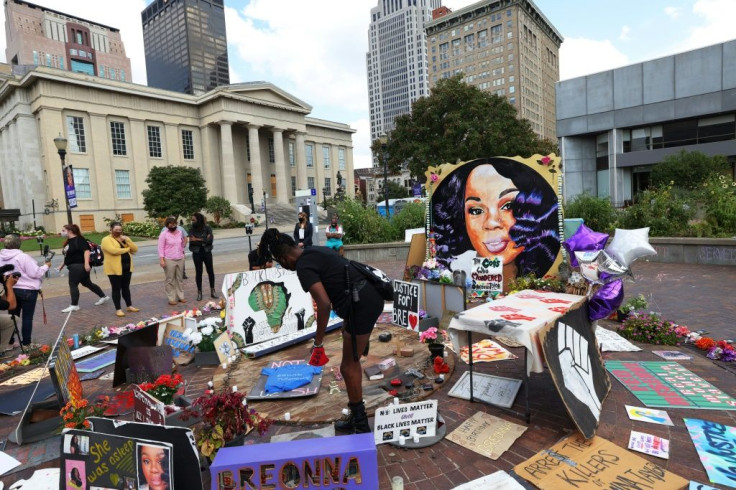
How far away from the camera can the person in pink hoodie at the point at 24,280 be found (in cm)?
645

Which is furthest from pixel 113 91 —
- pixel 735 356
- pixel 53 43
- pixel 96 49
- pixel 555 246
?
pixel 96 49

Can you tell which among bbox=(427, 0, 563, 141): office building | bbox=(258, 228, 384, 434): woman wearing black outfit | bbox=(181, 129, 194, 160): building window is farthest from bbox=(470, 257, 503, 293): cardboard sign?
bbox=(427, 0, 563, 141): office building

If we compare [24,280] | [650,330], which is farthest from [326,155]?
[650,330]

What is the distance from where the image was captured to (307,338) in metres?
6.19

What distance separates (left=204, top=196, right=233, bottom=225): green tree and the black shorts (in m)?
41.9

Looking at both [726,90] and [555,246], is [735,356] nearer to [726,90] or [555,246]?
[555,246]

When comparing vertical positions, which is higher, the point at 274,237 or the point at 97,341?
the point at 274,237

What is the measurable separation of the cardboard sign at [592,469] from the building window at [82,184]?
4645 centimetres

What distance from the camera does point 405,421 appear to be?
3420 millimetres

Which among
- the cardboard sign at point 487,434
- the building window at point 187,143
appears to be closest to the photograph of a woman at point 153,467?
the cardboard sign at point 487,434

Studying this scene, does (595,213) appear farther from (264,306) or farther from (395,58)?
(395,58)

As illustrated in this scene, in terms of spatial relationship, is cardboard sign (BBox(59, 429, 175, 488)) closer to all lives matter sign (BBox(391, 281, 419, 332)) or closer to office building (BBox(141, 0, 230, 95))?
all lives matter sign (BBox(391, 281, 419, 332))

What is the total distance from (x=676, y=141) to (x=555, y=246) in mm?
31256

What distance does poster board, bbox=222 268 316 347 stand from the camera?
234 inches
